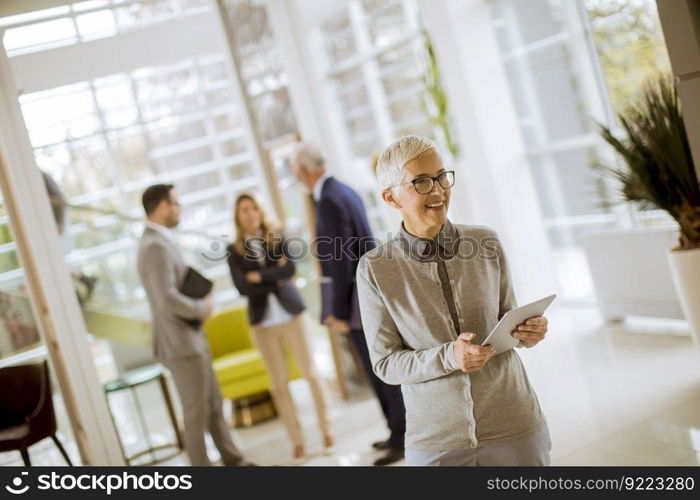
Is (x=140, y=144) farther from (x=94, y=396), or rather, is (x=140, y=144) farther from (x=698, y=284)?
(x=698, y=284)

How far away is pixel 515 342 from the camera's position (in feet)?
6.55

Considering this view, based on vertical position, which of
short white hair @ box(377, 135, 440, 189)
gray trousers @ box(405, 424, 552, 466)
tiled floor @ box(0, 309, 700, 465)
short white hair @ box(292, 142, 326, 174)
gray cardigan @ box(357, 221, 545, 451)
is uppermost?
short white hair @ box(292, 142, 326, 174)

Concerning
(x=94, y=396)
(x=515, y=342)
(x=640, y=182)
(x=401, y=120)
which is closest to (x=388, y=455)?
(x=94, y=396)

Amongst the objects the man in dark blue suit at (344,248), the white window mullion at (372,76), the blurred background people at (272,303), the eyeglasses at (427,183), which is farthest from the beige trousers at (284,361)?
the white window mullion at (372,76)

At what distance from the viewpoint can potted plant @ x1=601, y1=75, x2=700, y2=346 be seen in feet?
12.8

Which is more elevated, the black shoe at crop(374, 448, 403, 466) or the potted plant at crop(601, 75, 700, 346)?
the potted plant at crop(601, 75, 700, 346)

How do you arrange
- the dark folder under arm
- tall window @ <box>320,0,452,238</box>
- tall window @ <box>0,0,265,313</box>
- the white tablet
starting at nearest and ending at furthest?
1. the white tablet
2. tall window @ <box>0,0,265,313</box>
3. the dark folder under arm
4. tall window @ <box>320,0,452,238</box>

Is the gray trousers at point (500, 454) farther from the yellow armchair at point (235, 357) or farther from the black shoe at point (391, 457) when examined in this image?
the yellow armchair at point (235, 357)

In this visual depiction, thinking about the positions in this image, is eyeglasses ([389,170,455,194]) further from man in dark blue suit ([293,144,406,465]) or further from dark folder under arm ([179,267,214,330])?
dark folder under arm ([179,267,214,330])

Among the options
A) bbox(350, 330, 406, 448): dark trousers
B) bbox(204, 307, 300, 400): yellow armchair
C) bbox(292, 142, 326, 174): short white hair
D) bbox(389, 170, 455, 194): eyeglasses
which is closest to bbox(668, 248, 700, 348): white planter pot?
bbox(350, 330, 406, 448): dark trousers

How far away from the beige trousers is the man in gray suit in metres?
0.36

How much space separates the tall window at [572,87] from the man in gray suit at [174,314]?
3.08 metres

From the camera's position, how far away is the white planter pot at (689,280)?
12.8 ft

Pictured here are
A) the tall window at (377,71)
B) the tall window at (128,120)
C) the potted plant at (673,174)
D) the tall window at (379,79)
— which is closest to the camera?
the potted plant at (673,174)
